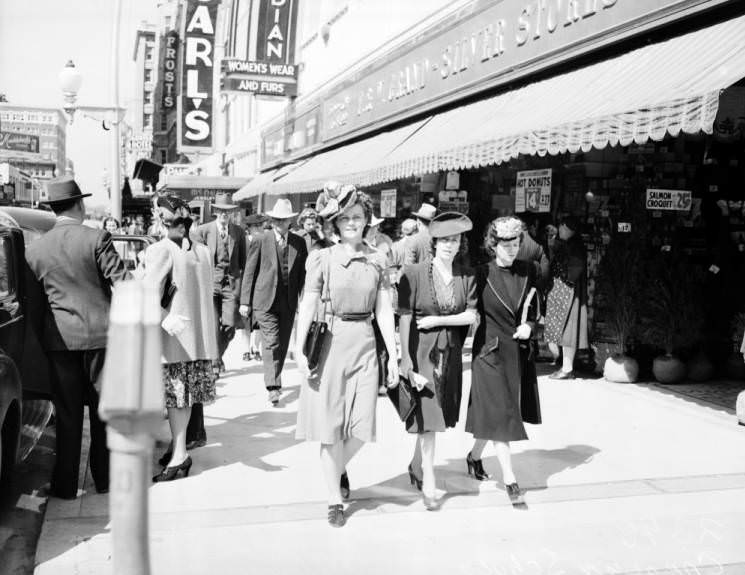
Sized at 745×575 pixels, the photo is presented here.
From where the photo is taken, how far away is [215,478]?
554cm

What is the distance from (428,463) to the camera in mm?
4969

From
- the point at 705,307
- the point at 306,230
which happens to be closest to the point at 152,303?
the point at 306,230

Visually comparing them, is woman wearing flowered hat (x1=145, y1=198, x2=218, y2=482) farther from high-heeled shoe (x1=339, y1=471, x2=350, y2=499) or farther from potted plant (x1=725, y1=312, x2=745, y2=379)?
potted plant (x1=725, y1=312, x2=745, y2=379)

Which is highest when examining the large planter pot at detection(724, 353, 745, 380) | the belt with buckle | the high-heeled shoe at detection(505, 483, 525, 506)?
the belt with buckle

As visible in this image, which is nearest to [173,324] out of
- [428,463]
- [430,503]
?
[428,463]

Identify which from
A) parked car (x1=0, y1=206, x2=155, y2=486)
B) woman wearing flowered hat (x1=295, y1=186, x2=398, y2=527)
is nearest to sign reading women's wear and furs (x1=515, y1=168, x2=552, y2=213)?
woman wearing flowered hat (x1=295, y1=186, x2=398, y2=527)

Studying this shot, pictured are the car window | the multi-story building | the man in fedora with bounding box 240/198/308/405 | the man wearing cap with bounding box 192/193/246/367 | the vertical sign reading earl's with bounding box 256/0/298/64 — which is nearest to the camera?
the car window

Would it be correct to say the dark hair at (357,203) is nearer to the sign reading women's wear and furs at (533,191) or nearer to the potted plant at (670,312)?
the potted plant at (670,312)

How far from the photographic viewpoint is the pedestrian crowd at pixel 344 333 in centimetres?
471

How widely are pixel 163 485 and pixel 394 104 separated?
1073 cm

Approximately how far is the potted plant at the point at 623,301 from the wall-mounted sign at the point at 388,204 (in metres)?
6.48

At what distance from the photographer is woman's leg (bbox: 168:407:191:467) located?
18.2ft

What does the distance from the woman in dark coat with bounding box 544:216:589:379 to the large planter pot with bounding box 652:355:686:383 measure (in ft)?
2.84

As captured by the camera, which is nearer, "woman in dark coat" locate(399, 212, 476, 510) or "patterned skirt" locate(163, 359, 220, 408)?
"woman in dark coat" locate(399, 212, 476, 510)
